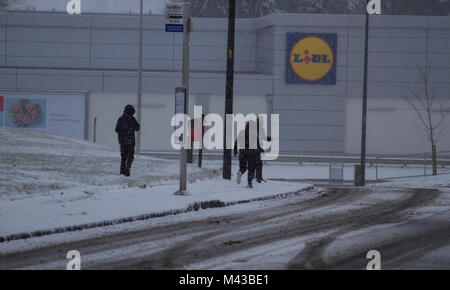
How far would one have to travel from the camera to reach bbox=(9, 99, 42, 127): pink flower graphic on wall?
50625 millimetres

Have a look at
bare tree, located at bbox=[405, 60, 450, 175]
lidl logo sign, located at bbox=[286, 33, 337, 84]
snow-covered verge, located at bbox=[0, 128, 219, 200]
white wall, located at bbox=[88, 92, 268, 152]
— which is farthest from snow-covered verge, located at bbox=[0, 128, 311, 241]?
bare tree, located at bbox=[405, 60, 450, 175]

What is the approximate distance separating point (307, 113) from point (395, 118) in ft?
18.6

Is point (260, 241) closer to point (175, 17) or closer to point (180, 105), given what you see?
point (180, 105)

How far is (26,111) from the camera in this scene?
1998 inches

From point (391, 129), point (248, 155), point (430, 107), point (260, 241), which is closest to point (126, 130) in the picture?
point (248, 155)

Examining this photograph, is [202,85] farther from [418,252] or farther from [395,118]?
[418,252]

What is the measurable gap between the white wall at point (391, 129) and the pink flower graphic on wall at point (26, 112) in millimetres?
19524

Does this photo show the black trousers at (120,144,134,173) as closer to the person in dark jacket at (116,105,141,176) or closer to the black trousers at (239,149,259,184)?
the person in dark jacket at (116,105,141,176)

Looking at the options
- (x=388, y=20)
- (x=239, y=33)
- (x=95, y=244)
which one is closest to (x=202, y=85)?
(x=239, y=33)

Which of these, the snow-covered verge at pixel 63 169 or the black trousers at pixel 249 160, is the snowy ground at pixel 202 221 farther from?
the black trousers at pixel 249 160

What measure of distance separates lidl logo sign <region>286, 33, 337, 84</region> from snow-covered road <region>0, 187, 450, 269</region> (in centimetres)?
3297

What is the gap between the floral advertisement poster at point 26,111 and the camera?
50625 mm

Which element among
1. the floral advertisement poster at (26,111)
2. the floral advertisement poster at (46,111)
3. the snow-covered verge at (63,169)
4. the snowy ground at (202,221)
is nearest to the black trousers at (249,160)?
the snowy ground at (202,221)

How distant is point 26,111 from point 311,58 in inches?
714
